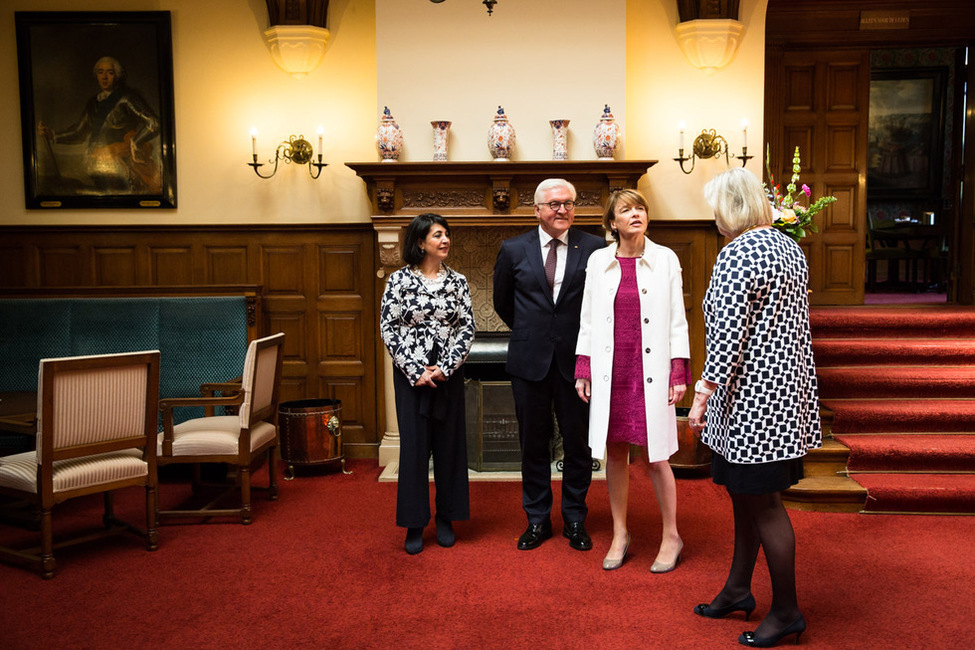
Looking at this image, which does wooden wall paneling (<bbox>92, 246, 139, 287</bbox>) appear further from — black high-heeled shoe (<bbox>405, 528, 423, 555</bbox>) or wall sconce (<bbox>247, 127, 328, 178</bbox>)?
black high-heeled shoe (<bbox>405, 528, 423, 555</bbox>)

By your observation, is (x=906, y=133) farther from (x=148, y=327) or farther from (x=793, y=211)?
(x=148, y=327)

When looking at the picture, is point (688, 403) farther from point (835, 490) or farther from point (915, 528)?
point (915, 528)

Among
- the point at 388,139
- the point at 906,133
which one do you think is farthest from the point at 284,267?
the point at 906,133

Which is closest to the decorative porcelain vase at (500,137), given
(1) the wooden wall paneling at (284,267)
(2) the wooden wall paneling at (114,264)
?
(1) the wooden wall paneling at (284,267)

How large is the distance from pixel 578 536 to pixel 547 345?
94cm

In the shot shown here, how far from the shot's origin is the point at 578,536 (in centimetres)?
397

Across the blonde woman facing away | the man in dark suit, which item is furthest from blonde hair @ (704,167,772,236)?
the man in dark suit

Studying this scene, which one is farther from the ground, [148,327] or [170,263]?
[170,263]

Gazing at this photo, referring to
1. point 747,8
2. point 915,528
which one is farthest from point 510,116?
point 915,528

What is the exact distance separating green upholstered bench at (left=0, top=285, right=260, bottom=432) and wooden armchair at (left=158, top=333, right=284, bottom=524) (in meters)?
0.83

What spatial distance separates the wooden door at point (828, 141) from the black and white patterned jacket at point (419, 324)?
400 cm

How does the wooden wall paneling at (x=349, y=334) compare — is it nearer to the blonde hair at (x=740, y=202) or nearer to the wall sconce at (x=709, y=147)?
the wall sconce at (x=709, y=147)

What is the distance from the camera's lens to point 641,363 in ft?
11.7

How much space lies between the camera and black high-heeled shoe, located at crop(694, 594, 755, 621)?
3123 millimetres
